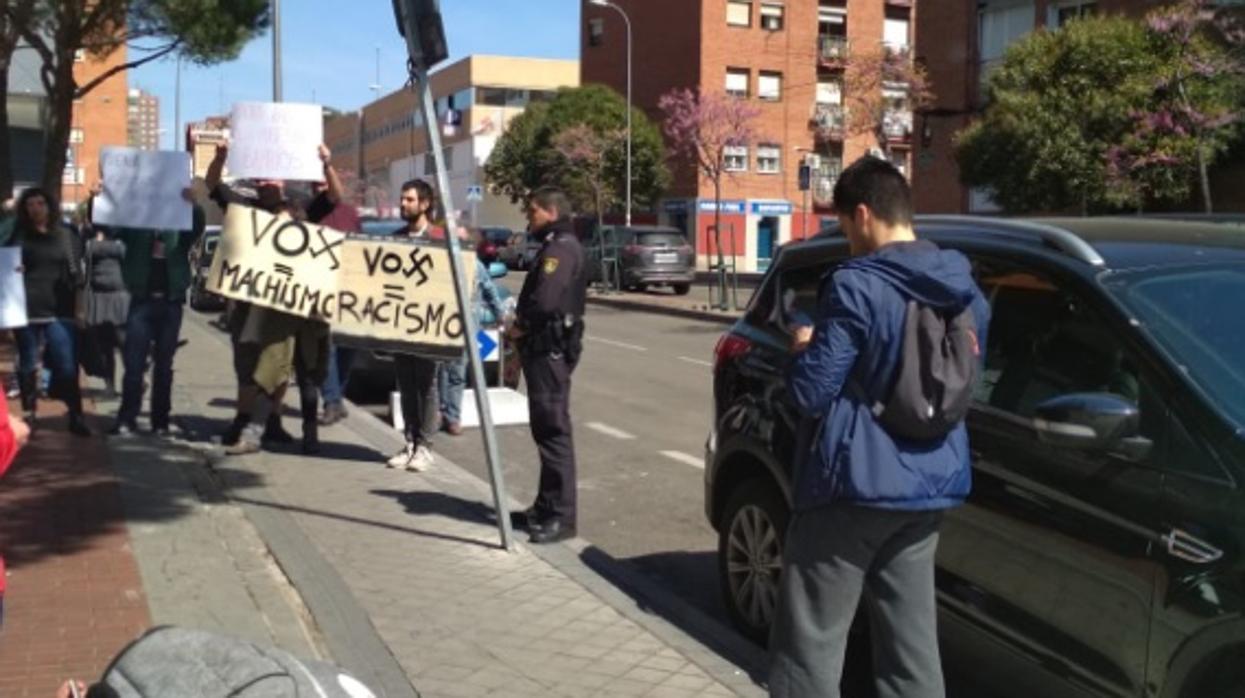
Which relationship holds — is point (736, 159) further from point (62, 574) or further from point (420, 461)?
point (62, 574)

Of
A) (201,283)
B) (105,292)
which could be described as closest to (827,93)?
(201,283)

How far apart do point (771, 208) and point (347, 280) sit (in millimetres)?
50632

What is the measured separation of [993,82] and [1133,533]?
2483cm

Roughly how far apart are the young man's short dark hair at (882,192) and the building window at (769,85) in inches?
2091

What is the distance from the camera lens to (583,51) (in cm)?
6419

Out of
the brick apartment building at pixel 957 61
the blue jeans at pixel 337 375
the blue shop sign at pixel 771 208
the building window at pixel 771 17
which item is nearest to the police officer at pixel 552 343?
the blue jeans at pixel 337 375

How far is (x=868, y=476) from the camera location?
3.27m

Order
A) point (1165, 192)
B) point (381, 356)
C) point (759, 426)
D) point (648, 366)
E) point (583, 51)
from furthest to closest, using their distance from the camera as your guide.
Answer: point (583, 51) → point (1165, 192) → point (648, 366) → point (381, 356) → point (759, 426)

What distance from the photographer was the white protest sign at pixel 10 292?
6637 mm

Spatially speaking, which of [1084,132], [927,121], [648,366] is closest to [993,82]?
[1084,132]

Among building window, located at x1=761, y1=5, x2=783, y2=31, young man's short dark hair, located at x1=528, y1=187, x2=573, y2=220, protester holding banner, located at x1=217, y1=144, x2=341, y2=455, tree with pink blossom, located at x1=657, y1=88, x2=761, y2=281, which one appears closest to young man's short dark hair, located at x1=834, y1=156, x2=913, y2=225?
young man's short dark hair, located at x1=528, y1=187, x2=573, y2=220

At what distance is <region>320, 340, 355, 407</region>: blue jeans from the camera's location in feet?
32.8

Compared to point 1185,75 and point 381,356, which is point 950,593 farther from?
point 1185,75

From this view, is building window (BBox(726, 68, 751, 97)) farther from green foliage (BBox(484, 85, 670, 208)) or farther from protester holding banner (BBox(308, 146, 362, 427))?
protester holding banner (BBox(308, 146, 362, 427))
